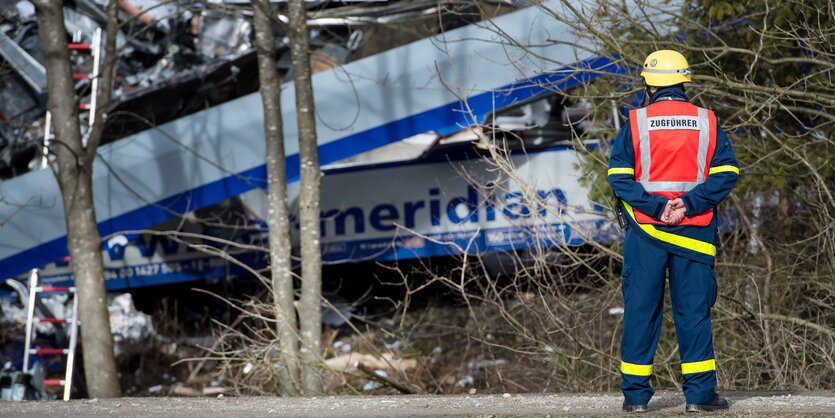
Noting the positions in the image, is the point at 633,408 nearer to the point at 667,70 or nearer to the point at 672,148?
the point at 672,148

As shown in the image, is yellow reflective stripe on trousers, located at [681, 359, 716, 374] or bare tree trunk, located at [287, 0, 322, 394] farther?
bare tree trunk, located at [287, 0, 322, 394]

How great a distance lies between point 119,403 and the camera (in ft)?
19.6

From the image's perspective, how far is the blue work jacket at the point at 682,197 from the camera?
479 centimetres

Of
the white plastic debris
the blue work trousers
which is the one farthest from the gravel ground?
the white plastic debris

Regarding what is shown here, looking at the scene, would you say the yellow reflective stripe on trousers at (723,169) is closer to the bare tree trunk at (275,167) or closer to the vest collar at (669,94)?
the vest collar at (669,94)

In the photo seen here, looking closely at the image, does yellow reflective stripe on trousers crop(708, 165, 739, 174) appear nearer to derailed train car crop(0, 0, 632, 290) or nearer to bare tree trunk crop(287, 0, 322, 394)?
derailed train car crop(0, 0, 632, 290)

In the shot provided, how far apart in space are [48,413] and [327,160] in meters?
5.93

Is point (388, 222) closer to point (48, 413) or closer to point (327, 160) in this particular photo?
point (327, 160)

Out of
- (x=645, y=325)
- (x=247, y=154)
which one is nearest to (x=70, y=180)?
(x=247, y=154)

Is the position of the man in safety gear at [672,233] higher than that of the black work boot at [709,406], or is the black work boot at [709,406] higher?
the man in safety gear at [672,233]

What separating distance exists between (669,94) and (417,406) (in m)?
2.10

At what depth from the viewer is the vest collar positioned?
4.92 meters

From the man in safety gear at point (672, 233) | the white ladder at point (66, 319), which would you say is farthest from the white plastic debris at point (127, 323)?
the man in safety gear at point (672, 233)

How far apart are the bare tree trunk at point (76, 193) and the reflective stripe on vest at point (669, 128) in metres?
6.48
